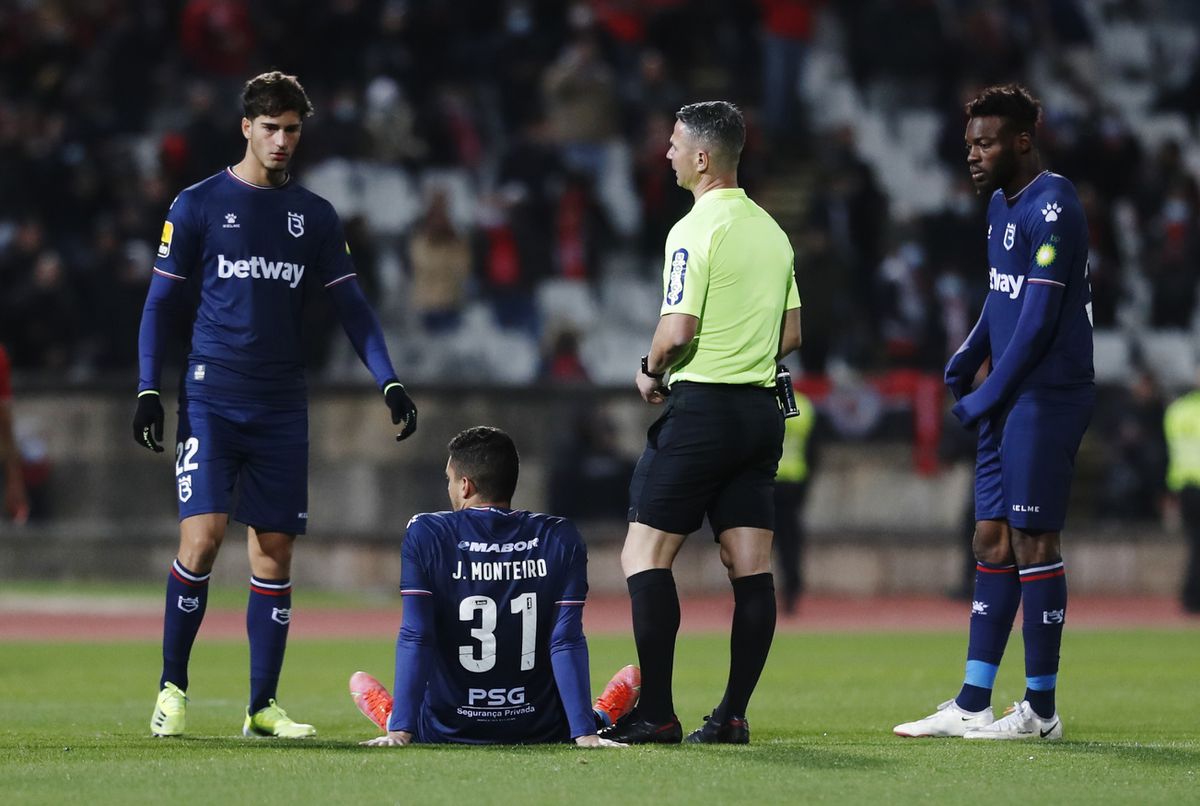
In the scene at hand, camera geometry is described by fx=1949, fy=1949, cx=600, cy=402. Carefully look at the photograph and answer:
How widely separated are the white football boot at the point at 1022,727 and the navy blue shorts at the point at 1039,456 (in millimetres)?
742

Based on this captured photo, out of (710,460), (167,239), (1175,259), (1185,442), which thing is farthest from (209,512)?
(1175,259)

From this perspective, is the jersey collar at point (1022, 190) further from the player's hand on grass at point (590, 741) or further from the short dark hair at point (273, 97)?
the short dark hair at point (273, 97)

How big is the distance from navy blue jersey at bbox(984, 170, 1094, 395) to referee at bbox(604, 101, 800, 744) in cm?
102

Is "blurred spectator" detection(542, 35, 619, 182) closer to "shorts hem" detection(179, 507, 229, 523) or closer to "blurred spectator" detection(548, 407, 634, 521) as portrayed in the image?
"blurred spectator" detection(548, 407, 634, 521)

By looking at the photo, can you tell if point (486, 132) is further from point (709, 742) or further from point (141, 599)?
point (709, 742)

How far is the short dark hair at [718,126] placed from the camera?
7.32m

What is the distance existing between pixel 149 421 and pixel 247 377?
0.47 metres

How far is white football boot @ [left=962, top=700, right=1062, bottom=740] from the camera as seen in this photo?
773 centimetres

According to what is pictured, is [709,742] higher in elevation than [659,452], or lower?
lower

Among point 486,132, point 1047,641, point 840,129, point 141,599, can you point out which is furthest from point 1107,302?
point 1047,641

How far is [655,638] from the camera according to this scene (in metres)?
7.26

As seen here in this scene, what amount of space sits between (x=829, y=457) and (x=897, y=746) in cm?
1306

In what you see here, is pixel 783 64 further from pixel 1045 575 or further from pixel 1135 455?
pixel 1045 575

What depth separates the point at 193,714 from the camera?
9359mm
